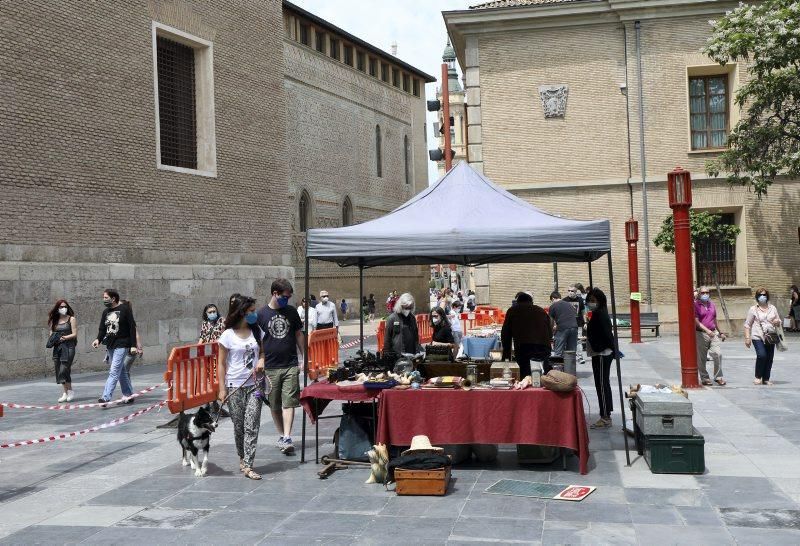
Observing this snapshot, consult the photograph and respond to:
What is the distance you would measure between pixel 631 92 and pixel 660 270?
17.5 feet

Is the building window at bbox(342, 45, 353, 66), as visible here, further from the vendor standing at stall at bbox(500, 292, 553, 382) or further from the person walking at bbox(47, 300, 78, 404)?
the vendor standing at stall at bbox(500, 292, 553, 382)

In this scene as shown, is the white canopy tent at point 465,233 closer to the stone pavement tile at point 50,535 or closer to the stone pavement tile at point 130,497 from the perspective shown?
the stone pavement tile at point 130,497

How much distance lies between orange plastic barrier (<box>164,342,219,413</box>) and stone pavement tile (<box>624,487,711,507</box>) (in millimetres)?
5655

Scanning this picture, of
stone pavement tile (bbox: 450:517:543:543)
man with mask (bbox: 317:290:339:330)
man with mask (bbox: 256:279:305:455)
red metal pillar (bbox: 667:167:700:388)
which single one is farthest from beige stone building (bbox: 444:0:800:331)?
stone pavement tile (bbox: 450:517:543:543)

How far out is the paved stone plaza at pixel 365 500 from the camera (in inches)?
260

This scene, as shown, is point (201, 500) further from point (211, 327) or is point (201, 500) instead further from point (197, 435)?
point (211, 327)

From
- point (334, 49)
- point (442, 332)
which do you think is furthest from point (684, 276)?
point (334, 49)

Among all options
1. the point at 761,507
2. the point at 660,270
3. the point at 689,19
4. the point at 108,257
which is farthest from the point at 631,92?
the point at 761,507

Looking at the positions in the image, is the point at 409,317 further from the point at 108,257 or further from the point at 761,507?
the point at 108,257

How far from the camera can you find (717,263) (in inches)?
1043

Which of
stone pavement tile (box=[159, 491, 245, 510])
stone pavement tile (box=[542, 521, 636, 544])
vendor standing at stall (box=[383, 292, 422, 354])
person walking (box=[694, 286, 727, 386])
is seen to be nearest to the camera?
stone pavement tile (box=[542, 521, 636, 544])

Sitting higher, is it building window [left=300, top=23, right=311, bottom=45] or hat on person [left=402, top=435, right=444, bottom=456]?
building window [left=300, top=23, right=311, bottom=45]

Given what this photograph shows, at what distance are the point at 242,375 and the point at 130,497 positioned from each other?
1518 millimetres

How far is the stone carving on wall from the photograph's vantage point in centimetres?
2691
